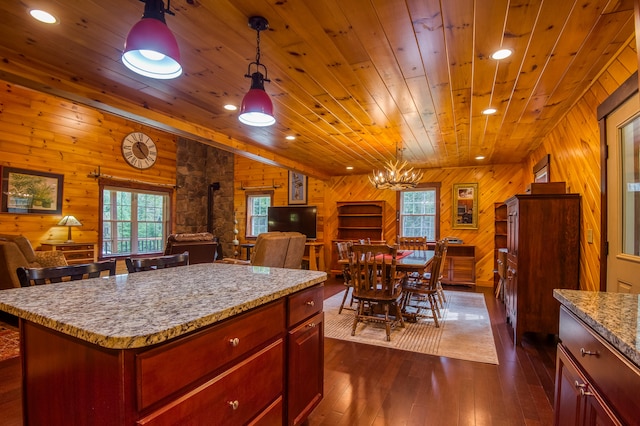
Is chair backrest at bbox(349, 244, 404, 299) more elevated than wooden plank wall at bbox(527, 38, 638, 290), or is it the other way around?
wooden plank wall at bbox(527, 38, 638, 290)

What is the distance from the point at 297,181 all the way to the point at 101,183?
4.18 metres

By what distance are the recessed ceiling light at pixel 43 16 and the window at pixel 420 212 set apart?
6.13m

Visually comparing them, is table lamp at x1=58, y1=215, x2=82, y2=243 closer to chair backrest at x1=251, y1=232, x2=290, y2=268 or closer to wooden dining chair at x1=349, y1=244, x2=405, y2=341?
chair backrest at x1=251, y1=232, x2=290, y2=268

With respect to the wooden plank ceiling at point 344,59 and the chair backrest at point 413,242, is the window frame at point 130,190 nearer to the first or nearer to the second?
the wooden plank ceiling at point 344,59

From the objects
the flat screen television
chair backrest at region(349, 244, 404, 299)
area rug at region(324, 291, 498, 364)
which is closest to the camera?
area rug at region(324, 291, 498, 364)

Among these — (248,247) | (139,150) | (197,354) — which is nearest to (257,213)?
(248,247)

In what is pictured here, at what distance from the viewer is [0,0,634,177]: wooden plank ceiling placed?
1.77 metres

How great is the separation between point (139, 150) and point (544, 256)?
7.77m

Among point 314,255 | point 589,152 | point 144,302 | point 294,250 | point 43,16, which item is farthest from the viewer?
point 314,255

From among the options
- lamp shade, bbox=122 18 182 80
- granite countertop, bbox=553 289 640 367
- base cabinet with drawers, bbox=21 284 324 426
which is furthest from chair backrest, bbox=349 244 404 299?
lamp shade, bbox=122 18 182 80

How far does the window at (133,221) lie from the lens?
6824 millimetres

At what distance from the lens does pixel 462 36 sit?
1976mm

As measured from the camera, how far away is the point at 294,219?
7.75m

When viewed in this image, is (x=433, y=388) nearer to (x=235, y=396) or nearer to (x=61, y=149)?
(x=235, y=396)
